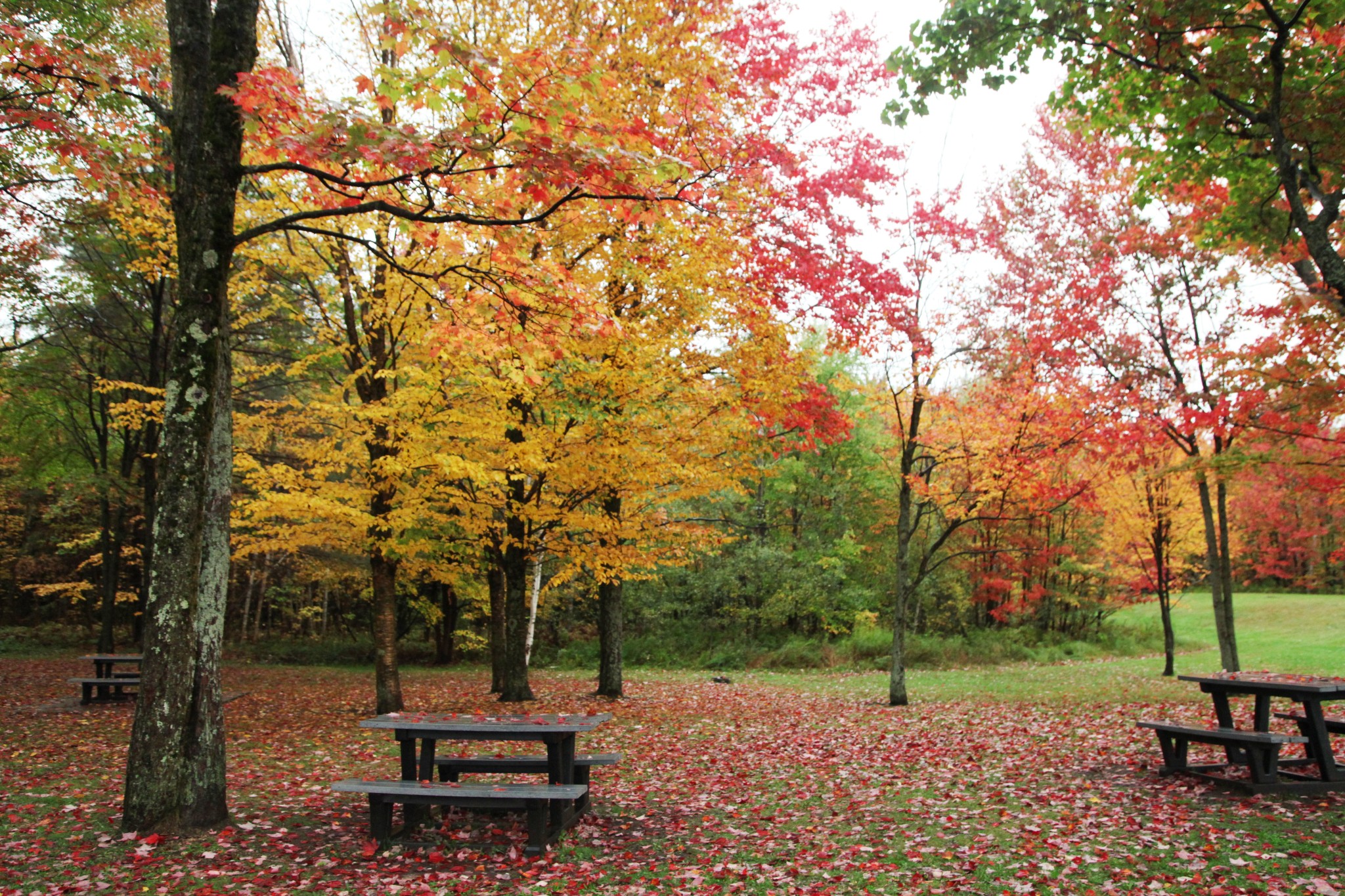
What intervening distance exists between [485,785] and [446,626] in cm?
1959

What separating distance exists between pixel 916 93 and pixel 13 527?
3152 cm

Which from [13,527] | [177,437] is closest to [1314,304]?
[177,437]

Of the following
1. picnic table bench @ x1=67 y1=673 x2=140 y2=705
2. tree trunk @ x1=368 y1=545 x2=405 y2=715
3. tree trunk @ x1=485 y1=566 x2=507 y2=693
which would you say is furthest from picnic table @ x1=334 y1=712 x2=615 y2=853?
picnic table bench @ x1=67 y1=673 x2=140 y2=705

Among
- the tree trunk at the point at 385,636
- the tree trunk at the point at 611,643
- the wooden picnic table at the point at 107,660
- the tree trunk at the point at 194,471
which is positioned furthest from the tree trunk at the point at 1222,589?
the wooden picnic table at the point at 107,660

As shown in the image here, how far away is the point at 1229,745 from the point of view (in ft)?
22.2

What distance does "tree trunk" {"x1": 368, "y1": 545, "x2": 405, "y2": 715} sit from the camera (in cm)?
1177

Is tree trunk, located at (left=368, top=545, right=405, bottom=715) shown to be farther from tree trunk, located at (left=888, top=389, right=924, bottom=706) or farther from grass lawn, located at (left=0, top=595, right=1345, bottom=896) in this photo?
tree trunk, located at (left=888, top=389, right=924, bottom=706)

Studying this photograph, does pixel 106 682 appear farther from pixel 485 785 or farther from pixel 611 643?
pixel 485 785

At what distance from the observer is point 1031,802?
6328 millimetres

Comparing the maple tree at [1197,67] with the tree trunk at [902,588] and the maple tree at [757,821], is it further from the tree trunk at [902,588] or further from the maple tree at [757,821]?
the tree trunk at [902,588]

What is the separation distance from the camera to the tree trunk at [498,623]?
14.5 meters

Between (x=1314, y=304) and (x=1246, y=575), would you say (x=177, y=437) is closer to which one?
(x=1314, y=304)

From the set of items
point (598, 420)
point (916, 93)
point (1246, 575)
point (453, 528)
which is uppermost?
point (916, 93)

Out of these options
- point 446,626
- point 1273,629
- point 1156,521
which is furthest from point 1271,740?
point 1273,629
